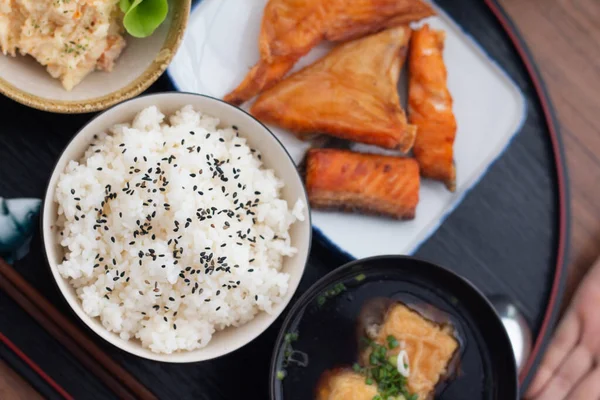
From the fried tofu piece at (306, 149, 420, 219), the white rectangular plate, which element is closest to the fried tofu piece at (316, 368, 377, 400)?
the white rectangular plate

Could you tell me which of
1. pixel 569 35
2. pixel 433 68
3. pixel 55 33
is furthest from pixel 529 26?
pixel 55 33

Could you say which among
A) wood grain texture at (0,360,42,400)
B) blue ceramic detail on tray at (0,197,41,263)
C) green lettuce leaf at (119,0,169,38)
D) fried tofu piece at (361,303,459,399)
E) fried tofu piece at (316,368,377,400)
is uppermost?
green lettuce leaf at (119,0,169,38)

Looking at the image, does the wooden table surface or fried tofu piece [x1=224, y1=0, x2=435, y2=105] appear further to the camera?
the wooden table surface

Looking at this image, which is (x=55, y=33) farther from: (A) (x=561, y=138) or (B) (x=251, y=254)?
(A) (x=561, y=138)

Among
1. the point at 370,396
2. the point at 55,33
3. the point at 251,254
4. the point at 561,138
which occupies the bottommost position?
the point at 370,396

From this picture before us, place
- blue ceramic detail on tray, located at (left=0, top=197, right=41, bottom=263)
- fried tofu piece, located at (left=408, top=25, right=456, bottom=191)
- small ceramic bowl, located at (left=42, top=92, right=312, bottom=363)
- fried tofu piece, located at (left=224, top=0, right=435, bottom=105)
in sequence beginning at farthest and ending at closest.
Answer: fried tofu piece, located at (left=408, top=25, right=456, bottom=191)
fried tofu piece, located at (left=224, top=0, right=435, bottom=105)
blue ceramic detail on tray, located at (left=0, top=197, right=41, bottom=263)
small ceramic bowl, located at (left=42, top=92, right=312, bottom=363)

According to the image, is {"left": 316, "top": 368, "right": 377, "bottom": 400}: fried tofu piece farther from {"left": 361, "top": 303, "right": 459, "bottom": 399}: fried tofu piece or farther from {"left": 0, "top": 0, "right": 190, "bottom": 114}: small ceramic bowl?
{"left": 0, "top": 0, "right": 190, "bottom": 114}: small ceramic bowl
